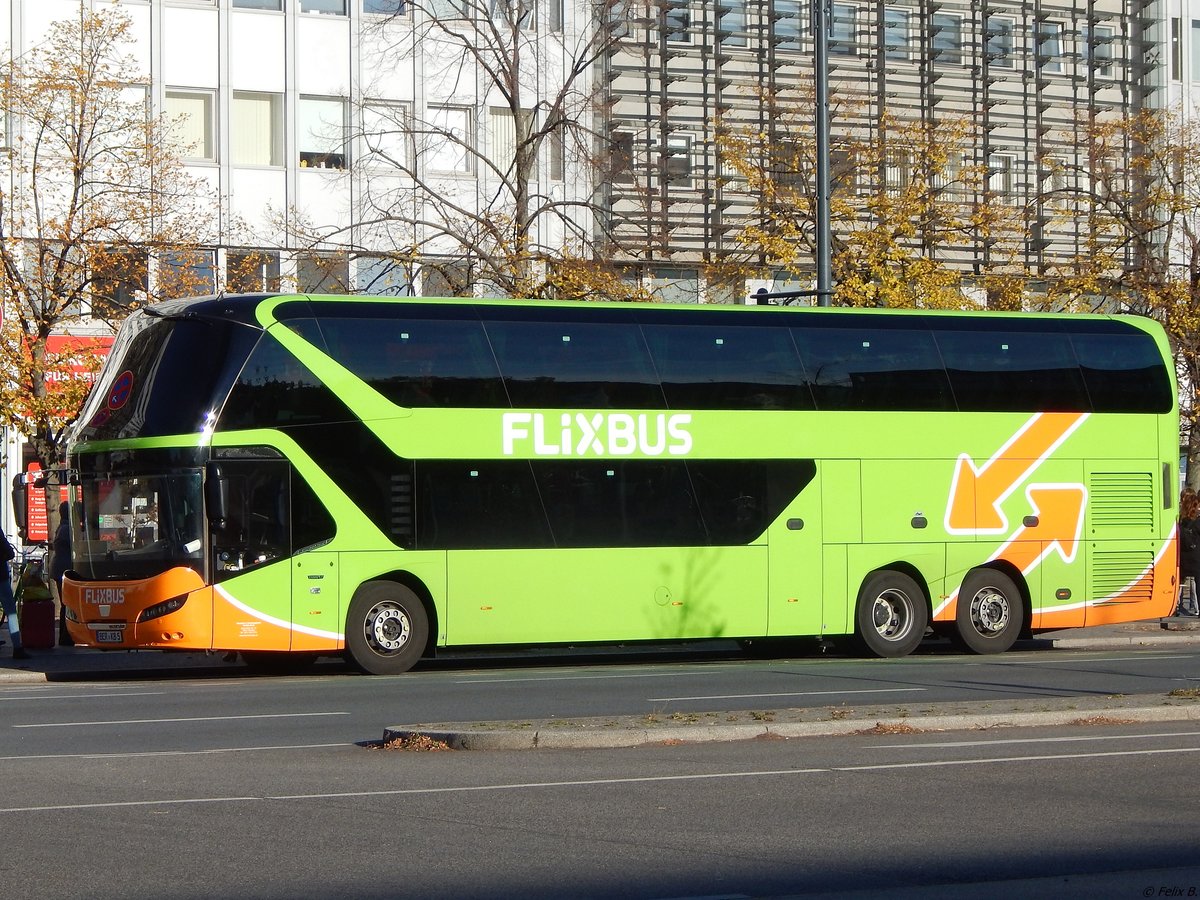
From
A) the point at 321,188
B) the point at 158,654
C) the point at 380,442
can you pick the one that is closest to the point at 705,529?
the point at 380,442

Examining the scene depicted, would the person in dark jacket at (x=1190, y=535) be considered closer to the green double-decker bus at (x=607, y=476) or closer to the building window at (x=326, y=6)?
the green double-decker bus at (x=607, y=476)

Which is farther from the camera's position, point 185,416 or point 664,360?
point 664,360

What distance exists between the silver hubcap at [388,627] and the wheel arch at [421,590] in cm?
28

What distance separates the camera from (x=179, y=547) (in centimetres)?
1934

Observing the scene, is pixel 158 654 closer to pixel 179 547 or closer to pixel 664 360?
pixel 179 547

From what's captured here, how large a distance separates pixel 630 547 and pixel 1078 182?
32.8 meters

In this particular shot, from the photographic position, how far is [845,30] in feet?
166

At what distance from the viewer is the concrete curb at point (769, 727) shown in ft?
40.2

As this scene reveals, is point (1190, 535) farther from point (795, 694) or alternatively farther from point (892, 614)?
point (795, 694)

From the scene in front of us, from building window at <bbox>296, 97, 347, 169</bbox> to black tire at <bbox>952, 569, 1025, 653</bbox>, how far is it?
76.9 ft

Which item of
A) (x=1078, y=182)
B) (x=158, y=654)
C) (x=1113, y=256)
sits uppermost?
(x=1078, y=182)

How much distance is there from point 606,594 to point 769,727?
835cm

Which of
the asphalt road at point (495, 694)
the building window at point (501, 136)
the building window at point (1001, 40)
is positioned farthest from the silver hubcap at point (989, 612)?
the building window at point (1001, 40)

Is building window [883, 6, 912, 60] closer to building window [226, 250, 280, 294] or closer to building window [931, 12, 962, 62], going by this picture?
building window [931, 12, 962, 62]
